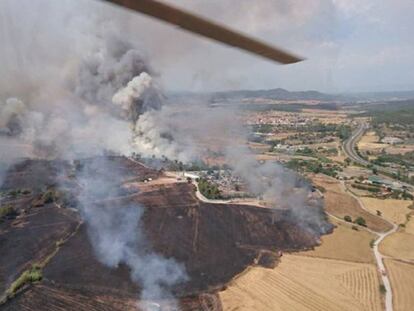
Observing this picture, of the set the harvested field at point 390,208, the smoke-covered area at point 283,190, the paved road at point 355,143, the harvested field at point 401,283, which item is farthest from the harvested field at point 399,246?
the paved road at point 355,143

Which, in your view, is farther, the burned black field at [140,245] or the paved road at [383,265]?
the paved road at [383,265]

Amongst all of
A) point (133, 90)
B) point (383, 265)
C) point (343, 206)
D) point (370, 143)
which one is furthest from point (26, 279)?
point (370, 143)

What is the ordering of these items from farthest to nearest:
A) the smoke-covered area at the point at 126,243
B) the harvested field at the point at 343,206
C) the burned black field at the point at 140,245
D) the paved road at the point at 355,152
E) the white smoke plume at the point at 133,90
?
the white smoke plume at the point at 133,90 → the paved road at the point at 355,152 → the harvested field at the point at 343,206 → the smoke-covered area at the point at 126,243 → the burned black field at the point at 140,245

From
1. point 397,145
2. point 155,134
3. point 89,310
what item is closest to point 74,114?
point 155,134

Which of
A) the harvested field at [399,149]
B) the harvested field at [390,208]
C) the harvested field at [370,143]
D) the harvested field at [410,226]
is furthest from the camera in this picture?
the harvested field at [370,143]

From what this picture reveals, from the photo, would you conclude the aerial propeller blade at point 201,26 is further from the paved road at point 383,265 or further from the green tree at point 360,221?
the green tree at point 360,221

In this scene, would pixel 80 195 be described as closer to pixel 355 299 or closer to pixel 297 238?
pixel 297 238
